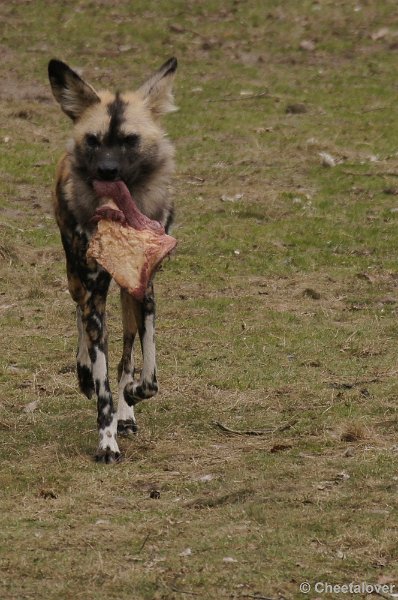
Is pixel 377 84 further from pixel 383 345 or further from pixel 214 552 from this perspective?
pixel 214 552

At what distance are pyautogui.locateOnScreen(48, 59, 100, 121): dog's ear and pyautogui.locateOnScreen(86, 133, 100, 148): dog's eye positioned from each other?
233 mm

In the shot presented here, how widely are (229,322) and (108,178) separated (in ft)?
9.65

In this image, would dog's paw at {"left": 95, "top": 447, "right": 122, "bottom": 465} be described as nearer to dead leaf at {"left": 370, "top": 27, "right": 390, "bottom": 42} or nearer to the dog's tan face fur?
the dog's tan face fur

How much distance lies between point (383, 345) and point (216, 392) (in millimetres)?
1526

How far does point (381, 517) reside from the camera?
5273 millimetres

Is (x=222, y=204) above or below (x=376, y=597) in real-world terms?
below

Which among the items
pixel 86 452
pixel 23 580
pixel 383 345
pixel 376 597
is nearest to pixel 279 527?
pixel 376 597

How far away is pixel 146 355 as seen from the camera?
6918mm

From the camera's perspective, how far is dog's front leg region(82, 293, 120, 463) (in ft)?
21.3

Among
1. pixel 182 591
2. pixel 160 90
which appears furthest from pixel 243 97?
pixel 182 591

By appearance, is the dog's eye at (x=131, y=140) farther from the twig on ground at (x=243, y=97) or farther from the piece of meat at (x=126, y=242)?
the twig on ground at (x=243, y=97)

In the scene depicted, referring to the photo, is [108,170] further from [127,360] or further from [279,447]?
[279,447]

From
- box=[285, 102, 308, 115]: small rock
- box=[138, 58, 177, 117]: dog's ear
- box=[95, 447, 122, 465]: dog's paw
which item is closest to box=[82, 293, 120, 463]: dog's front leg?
box=[95, 447, 122, 465]: dog's paw

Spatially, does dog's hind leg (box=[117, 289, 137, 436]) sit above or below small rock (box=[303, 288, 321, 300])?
above
